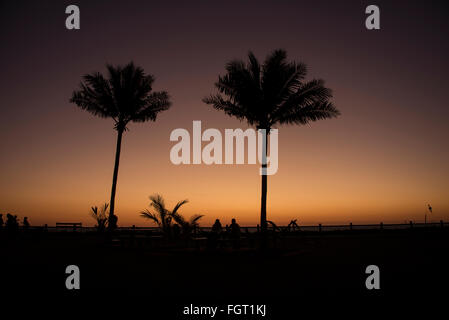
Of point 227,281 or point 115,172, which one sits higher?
point 115,172

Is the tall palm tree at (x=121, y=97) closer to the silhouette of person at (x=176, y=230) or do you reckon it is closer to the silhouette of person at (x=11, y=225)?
the silhouette of person at (x=176, y=230)

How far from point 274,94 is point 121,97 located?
28.4ft

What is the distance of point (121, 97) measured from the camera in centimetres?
1978

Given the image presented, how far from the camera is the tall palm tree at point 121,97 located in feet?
64.6

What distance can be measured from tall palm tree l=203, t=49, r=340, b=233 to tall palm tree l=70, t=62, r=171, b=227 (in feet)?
19.0

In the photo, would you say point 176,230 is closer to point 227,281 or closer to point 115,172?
point 115,172

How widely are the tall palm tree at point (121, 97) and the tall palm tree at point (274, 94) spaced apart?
19.0 feet

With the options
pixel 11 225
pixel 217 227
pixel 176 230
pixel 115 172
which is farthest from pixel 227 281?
pixel 11 225

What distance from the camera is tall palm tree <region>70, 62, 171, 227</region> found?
19703 mm

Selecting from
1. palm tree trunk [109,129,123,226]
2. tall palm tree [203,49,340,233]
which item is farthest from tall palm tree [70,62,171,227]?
tall palm tree [203,49,340,233]

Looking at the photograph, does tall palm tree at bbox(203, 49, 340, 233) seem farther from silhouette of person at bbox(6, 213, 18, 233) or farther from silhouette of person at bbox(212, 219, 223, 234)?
silhouette of person at bbox(6, 213, 18, 233)

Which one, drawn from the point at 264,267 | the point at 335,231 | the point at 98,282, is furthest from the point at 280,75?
the point at 335,231
